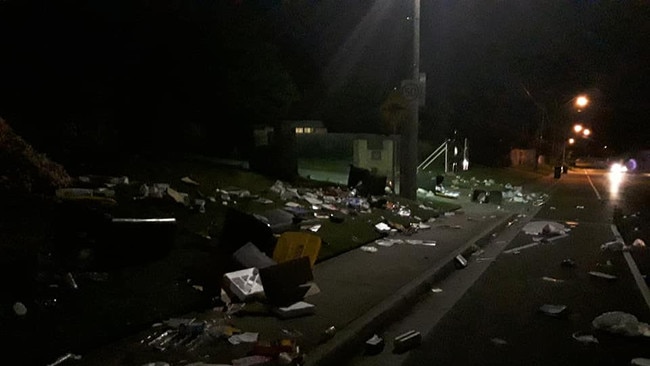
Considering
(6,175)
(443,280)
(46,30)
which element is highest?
(46,30)

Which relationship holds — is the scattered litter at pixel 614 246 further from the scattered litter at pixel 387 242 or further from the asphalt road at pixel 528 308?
the scattered litter at pixel 387 242

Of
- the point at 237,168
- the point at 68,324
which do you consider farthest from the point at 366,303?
the point at 237,168

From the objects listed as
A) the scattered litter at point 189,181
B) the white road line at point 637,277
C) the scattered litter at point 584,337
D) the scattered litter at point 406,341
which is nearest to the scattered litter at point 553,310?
the scattered litter at point 584,337

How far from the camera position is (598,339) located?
7.71 m

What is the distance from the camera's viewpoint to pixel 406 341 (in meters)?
7.36

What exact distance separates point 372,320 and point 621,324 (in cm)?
285

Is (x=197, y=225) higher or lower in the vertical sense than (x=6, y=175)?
lower

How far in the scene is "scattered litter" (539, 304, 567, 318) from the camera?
28.7ft

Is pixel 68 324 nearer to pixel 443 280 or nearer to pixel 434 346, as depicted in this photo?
pixel 434 346

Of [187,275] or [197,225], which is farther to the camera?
[197,225]

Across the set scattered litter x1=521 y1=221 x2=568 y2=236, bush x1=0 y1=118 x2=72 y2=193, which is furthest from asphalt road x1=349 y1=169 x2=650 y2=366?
bush x1=0 y1=118 x2=72 y2=193

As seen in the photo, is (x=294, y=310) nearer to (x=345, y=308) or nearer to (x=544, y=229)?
(x=345, y=308)

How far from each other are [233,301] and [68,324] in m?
2.18

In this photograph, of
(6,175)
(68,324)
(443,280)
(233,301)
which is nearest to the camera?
(68,324)
